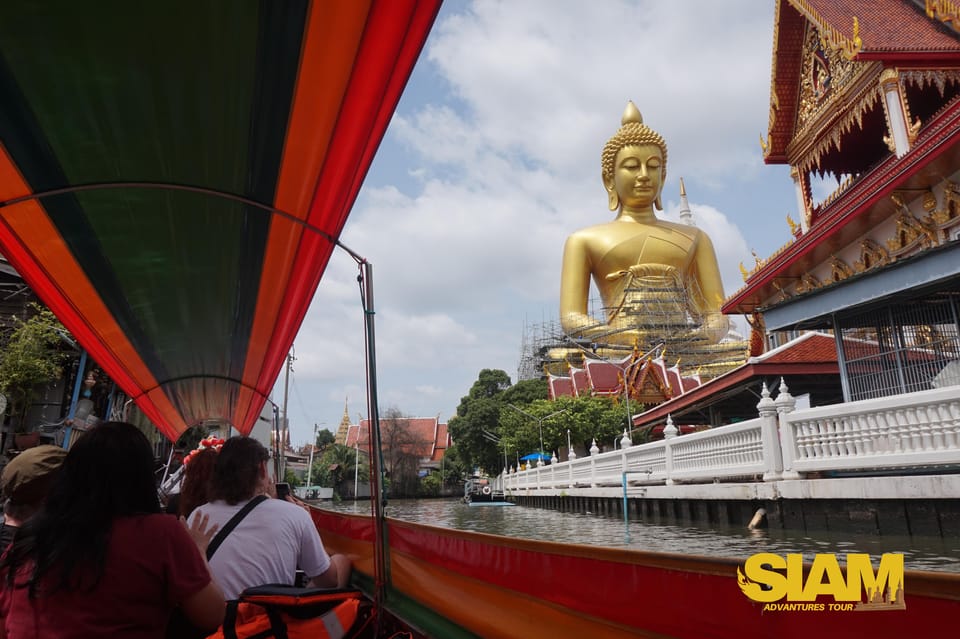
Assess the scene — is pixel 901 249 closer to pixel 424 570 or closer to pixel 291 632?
pixel 424 570

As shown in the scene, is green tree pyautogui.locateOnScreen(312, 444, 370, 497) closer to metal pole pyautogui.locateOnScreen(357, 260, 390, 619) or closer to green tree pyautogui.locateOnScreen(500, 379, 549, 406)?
green tree pyautogui.locateOnScreen(500, 379, 549, 406)

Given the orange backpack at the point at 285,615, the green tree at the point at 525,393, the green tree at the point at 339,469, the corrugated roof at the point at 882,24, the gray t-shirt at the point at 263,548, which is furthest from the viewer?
the green tree at the point at 339,469

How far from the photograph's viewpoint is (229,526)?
2105 millimetres

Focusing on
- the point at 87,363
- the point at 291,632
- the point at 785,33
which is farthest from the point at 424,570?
the point at 785,33

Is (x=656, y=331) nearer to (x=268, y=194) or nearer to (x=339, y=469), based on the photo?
(x=339, y=469)

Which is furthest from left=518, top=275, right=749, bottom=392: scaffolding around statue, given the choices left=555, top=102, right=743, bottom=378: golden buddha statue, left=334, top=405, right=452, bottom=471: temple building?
left=334, top=405, right=452, bottom=471: temple building

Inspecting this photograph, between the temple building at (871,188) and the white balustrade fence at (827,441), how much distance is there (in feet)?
6.04

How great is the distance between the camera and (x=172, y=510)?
12.3ft

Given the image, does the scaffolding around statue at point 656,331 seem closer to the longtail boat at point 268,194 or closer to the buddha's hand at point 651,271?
the buddha's hand at point 651,271

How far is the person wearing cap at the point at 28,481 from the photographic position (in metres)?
1.92

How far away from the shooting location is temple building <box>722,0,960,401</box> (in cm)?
784

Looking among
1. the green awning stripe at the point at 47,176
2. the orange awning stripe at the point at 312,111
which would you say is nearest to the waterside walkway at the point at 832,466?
the orange awning stripe at the point at 312,111

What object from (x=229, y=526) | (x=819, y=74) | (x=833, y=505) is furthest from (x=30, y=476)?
(x=819, y=74)

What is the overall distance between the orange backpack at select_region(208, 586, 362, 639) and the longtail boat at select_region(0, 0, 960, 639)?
0.37 meters
